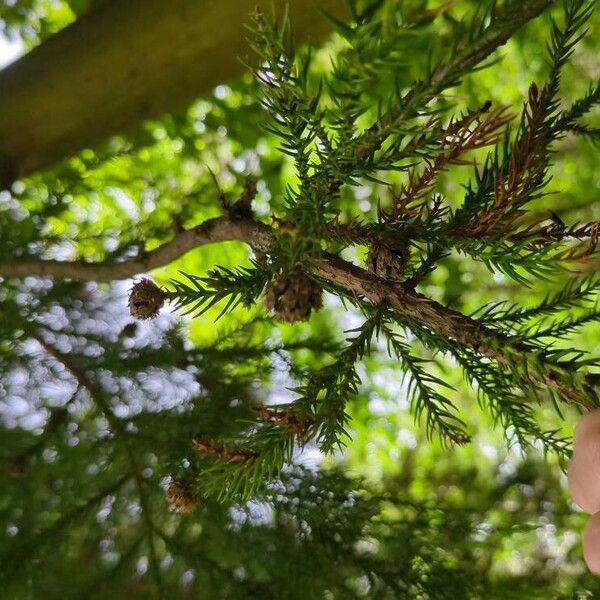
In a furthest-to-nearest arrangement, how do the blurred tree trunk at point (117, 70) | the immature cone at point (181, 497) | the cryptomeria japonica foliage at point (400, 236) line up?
the blurred tree trunk at point (117, 70) < the immature cone at point (181, 497) < the cryptomeria japonica foliage at point (400, 236)

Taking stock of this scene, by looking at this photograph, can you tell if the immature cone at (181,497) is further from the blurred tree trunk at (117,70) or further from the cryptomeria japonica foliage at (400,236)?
the blurred tree trunk at (117,70)

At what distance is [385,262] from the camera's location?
1.36 feet

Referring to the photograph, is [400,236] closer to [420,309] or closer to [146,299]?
[420,309]

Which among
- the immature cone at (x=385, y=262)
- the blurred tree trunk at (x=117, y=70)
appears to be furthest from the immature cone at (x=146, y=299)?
the blurred tree trunk at (x=117, y=70)

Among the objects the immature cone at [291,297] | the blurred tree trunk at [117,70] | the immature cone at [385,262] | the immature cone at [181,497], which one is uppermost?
the blurred tree trunk at [117,70]

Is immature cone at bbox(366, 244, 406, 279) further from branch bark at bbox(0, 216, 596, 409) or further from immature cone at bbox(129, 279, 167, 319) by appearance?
immature cone at bbox(129, 279, 167, 319)

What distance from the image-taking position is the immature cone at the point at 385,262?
41cm

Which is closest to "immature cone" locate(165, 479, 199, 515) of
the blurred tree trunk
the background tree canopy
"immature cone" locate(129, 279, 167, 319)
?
the background tree canopy

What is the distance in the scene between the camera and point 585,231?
417 millimetres

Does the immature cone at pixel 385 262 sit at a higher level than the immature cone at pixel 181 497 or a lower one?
higher

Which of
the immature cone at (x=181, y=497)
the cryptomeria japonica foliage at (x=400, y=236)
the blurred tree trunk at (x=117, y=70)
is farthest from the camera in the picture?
the blurred tree trunk at (x=117, y=70)

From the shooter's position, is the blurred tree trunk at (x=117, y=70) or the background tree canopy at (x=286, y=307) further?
the blurred tree trunk at (x=117, y=70)

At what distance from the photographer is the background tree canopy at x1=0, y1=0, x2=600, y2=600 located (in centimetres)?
38

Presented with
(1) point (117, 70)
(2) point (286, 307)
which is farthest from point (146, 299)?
(1) point (117, 70)
